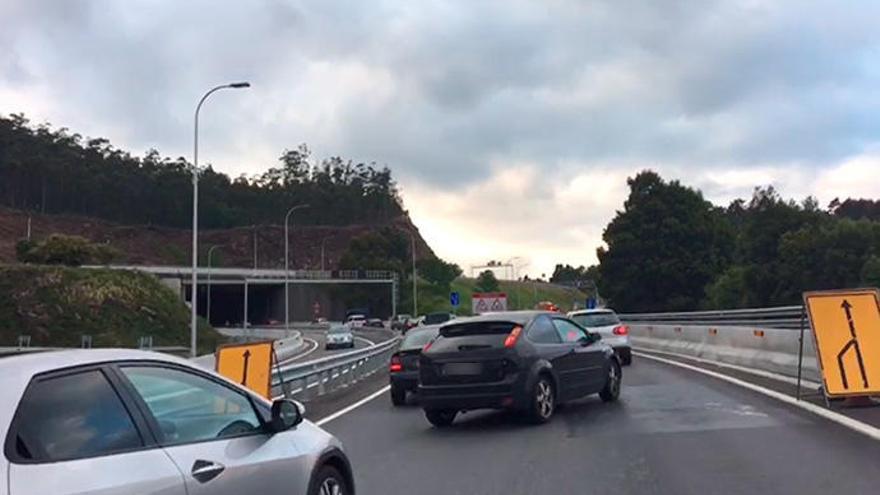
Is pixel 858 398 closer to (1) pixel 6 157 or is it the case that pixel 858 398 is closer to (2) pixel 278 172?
(1) pixel 6 157

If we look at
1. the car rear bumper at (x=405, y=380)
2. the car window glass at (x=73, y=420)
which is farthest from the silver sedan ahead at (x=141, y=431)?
the car rear bumper at (x=405, y=380)

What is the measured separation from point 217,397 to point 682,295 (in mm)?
66476

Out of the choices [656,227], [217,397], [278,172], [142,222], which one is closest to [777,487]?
[217,397]

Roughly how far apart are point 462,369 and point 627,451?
3343 millimetres

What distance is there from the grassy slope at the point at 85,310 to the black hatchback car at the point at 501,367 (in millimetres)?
51399

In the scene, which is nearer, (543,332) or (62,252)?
(543,332)

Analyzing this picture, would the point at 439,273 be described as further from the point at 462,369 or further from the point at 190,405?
the point at 190,405

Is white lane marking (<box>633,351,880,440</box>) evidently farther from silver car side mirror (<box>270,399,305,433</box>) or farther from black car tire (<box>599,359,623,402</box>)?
silver car side mirror (<box>270,399,305,433</box>)

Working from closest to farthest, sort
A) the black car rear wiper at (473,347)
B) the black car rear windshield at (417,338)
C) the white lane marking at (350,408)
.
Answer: the black car rear wiper at (473,347) < the white lane marking at (350,408) < the black car rear windshield at (417,338)

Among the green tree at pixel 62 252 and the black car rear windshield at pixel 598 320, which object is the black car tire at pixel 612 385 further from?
the green tree at pixel 62 252

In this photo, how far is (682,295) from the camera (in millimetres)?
69688

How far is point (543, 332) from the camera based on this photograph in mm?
14297

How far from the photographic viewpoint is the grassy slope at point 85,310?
213 ft

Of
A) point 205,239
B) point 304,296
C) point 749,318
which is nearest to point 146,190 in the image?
point 205,239
